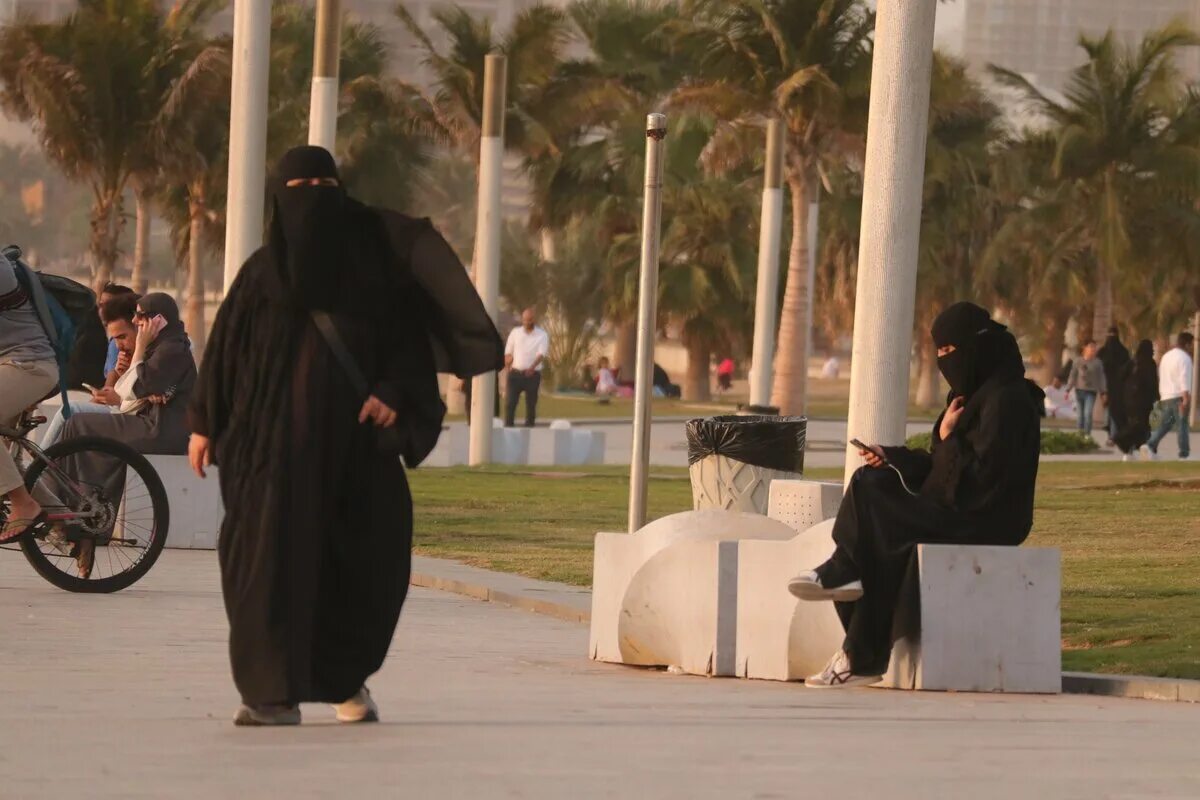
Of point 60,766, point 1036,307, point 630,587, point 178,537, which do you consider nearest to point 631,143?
point 1036,307

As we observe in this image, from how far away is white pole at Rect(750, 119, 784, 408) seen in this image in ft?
107

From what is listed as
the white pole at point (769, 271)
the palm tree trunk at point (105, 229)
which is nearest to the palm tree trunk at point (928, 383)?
the palm tree trunk at point (105, 229)

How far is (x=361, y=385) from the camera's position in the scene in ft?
23.9

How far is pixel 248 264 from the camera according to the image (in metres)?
7.41

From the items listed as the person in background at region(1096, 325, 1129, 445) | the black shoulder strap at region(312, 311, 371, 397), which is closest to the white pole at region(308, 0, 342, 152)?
the person in background at region(1096, 325, 1129, 445)

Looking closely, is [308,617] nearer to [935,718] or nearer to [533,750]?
[533,750]

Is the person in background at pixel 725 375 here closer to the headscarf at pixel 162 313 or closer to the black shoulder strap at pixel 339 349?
the headscarf at pixel 162 313

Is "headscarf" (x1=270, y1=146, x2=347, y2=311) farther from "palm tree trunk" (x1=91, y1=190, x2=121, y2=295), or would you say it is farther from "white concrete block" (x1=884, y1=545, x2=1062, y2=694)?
"palm tree trunk" (x1=91, y1=190, x2=121, y2=295)

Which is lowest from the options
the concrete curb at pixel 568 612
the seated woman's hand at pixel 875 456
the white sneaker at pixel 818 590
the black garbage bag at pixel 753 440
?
the concrete curb at pixel 568 612

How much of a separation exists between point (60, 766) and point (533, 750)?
1246 millimetres

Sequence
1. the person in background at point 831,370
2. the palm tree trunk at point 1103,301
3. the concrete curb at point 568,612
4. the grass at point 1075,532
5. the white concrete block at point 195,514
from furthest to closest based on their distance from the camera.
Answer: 1. the person in background at point 831,370
2. the palm tree trunk at point 1103,301
3. the white concrete block at point 195,514
4. the grass at point 1075,532
5. the concrete curb at point 568,612

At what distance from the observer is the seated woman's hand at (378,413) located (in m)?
7.23

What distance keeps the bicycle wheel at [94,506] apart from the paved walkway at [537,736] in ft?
3.74

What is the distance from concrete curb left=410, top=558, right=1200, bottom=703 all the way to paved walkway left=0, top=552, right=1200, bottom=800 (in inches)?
10.8
